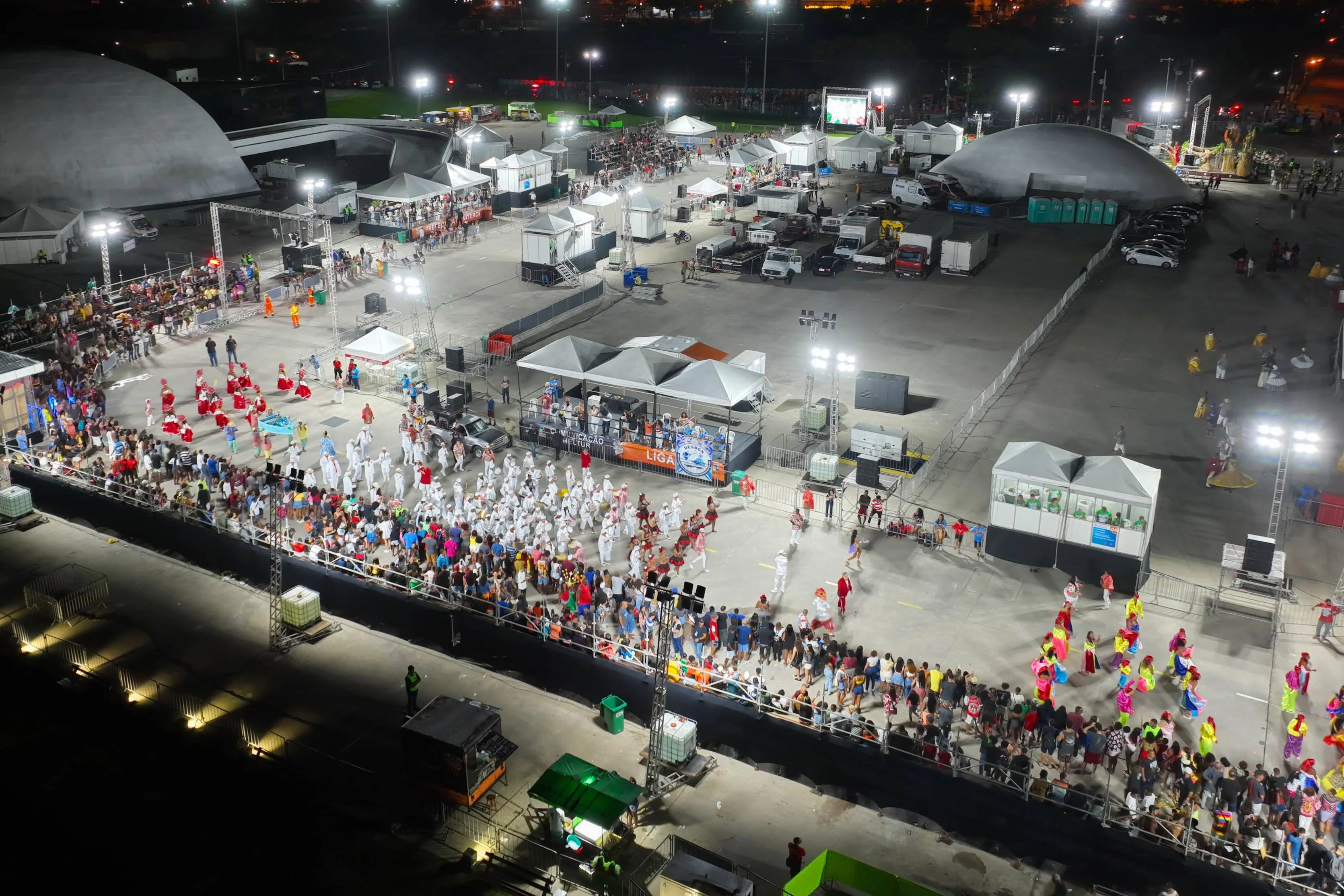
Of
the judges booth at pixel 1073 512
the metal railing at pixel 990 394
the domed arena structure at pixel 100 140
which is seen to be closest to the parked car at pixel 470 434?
the metal railing at pixel 990 394

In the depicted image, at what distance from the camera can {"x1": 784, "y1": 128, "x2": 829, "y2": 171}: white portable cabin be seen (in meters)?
76.7

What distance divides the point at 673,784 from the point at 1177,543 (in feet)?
53.4

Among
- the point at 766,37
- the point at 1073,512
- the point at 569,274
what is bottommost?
the point at 1073,512

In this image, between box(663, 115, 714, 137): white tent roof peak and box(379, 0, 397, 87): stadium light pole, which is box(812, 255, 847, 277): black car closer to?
box(663, 115, 714, 137): white tent roof peak

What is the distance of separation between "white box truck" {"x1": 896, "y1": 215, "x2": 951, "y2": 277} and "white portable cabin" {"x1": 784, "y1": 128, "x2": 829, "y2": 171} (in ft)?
72.7

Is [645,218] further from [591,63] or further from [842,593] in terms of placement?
[591,63]

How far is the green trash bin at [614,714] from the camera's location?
21969mm

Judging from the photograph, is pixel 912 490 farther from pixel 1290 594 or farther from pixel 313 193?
pixel 313 193

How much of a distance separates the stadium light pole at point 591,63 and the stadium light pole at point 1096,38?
43446 millimetres

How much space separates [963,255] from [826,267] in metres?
6.50

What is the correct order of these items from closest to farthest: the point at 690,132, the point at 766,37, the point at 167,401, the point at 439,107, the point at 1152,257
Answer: the point at 167,401 < the point at 1152,257 < the point at 690,132 < the point at 766,37 < the point at 439,107

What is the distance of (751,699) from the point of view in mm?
22406

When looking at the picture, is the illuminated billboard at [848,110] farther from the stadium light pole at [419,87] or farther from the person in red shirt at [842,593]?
the person in red shirt at [842,593]

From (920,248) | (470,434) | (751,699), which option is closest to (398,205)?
(920,248)
